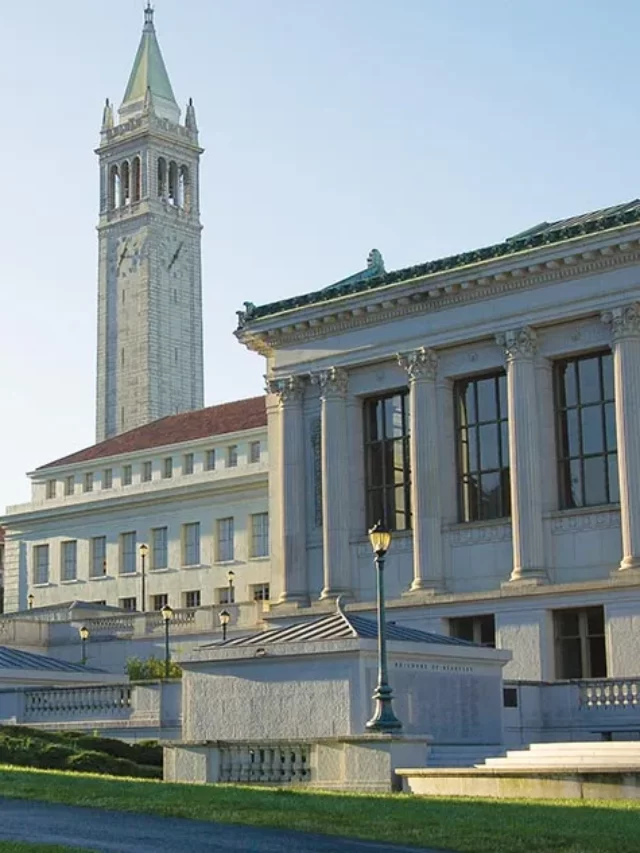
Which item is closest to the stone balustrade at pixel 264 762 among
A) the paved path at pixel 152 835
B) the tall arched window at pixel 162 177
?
the paved path at pixel 152 835

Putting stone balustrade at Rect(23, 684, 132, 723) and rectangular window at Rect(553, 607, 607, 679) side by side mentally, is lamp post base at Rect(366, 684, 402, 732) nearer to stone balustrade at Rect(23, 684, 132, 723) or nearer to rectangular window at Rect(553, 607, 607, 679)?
stone balustrade at Rect(23, 684, 132, 723)

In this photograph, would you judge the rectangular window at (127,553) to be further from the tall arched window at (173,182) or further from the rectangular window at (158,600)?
the tall arched window at (173,182)

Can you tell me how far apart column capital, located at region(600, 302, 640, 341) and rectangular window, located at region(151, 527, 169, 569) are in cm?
4358

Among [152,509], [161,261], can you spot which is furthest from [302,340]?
[161,261]

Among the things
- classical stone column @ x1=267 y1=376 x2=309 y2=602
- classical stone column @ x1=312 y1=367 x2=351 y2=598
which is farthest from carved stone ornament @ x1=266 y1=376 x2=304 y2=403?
classical stone column @ x1=312 y1=367 x2=351 y2=598

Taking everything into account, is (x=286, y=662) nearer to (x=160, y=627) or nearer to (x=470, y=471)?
(x=470, y=471)

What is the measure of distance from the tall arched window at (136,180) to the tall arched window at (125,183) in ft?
1.37

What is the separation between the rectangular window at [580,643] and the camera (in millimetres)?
50500

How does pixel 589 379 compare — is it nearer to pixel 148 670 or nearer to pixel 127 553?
pixel 148 670

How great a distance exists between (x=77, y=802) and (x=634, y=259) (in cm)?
3227

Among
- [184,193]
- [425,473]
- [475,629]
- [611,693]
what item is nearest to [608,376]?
[425,473]

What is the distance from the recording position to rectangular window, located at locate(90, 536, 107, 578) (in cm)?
9175

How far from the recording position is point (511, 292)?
2116 inches

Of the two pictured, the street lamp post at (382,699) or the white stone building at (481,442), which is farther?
the white stone building at (481,442)
